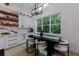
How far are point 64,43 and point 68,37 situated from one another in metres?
0.11

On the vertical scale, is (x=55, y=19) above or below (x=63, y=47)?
above

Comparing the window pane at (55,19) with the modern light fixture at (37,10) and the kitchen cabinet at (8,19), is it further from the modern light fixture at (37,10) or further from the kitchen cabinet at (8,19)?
the kitchen cabinet at (8,19)

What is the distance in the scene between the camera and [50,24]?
109 cm

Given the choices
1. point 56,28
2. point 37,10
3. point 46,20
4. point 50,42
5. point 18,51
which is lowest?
point 18,51

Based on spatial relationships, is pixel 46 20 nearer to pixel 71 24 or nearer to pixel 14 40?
pixel 71 24

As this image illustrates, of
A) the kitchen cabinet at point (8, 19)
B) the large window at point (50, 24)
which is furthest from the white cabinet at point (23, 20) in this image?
the large window at point (50, 24)

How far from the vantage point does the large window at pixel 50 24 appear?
105 centimetres

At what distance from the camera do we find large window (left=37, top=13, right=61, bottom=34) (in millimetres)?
1047

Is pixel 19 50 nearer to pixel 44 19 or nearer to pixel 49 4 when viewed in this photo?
pixel 44 19

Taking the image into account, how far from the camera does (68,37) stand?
3.39 feet

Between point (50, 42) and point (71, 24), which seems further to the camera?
point (50, 42)

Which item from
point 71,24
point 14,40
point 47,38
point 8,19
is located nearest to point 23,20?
point 8,19

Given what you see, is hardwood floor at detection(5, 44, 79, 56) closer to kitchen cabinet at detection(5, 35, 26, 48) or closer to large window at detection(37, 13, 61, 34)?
kitchen cabinet at detection(5, 35, 26, 48)

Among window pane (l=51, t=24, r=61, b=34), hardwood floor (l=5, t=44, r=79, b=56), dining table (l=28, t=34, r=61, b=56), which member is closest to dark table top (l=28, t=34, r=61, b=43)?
dining table (l=28, t=34, r=61, b=56)
